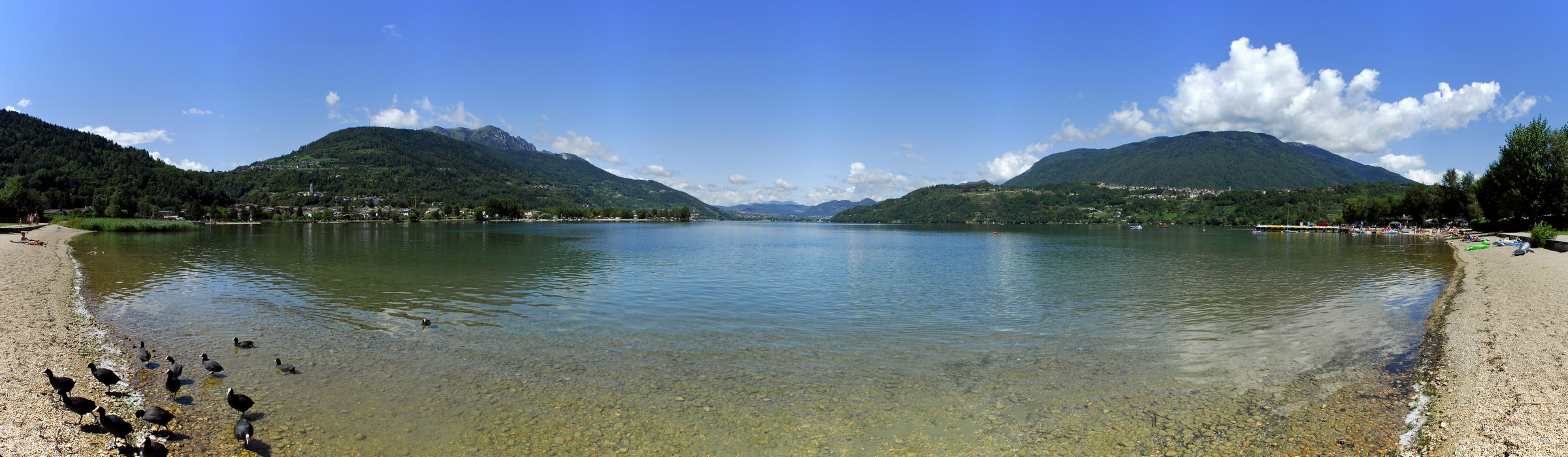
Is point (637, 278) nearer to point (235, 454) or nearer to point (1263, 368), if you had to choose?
point (235, 454)

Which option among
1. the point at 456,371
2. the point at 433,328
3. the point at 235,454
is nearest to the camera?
the point at 235,454

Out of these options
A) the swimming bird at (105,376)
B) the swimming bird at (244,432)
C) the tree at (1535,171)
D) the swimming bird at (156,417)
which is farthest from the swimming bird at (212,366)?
the tree at (1535,171)

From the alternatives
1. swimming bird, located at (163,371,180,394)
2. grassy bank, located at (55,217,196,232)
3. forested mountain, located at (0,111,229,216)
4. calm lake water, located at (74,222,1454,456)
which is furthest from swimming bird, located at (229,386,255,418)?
forested mountain, located at (0,111,229,216)

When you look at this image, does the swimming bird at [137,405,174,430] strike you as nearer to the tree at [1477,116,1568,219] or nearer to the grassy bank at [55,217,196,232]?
the tree at [1477,116,1568,219]

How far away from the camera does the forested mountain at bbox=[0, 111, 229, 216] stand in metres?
142

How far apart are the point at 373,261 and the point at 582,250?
50.7 ft

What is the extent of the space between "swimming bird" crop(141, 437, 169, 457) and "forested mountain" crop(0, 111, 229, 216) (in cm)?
17093

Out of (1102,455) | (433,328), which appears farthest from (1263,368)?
(433,328)

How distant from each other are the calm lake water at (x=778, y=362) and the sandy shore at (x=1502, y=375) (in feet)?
1.92

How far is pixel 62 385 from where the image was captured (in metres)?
8.48

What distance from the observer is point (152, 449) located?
697 centimetres

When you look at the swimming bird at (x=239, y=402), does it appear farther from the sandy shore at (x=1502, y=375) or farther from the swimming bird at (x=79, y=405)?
the sandy shore at (x=1502, y=375)

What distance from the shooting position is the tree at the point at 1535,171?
53.5 metres

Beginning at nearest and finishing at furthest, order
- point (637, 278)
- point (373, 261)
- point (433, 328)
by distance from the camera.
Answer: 1. point (433, 328)
2. point (637, 278)
3. point (373, 261)
